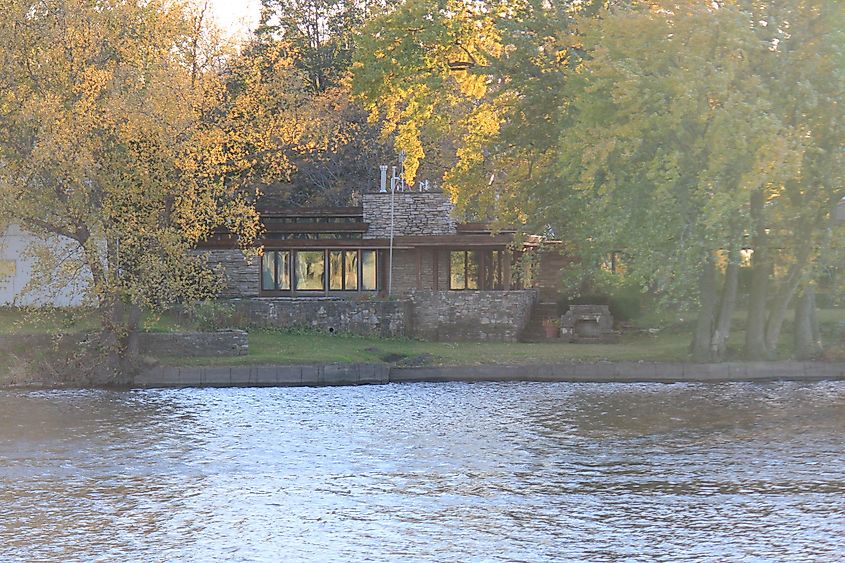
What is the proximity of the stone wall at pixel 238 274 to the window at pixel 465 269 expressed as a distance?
8098 millimetres

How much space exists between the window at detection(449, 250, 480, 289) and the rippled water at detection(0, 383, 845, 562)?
2430 centimetres

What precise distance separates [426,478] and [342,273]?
107ft

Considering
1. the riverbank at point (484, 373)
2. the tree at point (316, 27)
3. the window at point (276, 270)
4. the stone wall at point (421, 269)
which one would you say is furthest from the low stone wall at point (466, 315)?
the tree at point (316, 27)

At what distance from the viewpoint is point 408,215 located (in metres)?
48.8

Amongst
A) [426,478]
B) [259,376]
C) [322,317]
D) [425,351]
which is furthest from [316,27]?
[426,478]

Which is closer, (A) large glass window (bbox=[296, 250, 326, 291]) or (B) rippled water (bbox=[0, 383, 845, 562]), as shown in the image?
(B) rippled water (bbox=[0, 383, 845, 562])

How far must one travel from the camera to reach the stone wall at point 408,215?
159 ft

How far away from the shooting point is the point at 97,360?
31812mm

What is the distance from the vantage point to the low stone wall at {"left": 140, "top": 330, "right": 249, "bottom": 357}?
110 feet

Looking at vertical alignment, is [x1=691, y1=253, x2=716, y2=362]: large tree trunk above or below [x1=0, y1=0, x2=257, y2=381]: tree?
below

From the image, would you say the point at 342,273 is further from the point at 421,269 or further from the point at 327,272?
the point at 421,269

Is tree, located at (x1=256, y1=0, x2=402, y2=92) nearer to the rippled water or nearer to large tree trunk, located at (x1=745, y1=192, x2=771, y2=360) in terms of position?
large tree trunk, located at (x1=745, y1=192, x2=771, y2=360)

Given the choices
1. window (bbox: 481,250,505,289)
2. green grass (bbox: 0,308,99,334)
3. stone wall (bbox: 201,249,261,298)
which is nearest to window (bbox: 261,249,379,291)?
stone wall (bbox: 201,249,261,298)

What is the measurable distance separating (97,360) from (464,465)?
16537 mm
